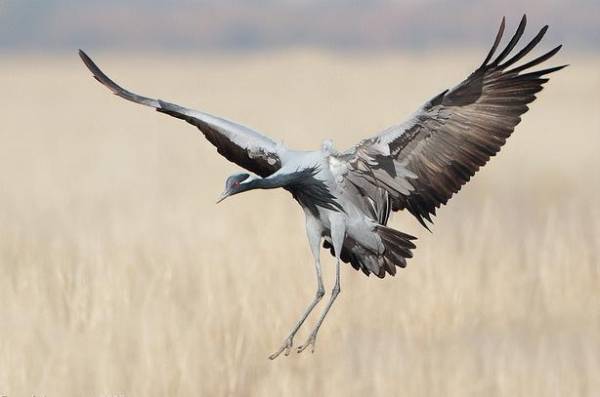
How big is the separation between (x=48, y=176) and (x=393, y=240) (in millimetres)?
7262

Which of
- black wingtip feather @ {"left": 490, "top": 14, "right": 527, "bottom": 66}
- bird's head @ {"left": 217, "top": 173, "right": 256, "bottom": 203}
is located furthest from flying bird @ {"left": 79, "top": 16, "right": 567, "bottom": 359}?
bird's head @ {"left": 217, "top": 173, "right": 256, "bottom": 203}

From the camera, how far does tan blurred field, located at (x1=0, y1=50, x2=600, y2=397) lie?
672 cm

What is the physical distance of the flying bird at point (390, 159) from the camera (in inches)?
234

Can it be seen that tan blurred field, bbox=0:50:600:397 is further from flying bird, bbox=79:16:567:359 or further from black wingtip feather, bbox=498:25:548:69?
black wingtip feather, bbox=498:25:548:69

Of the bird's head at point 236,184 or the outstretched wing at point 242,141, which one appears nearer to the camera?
the bird's head at point 236,184

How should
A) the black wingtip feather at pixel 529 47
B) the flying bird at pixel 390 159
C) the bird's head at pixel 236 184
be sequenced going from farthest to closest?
the flying bird at pixel 390 159, the black wingtip feather at pixel 529 47, the bird's head at pixel 236 184

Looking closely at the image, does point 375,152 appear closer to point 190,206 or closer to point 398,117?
point 190,206

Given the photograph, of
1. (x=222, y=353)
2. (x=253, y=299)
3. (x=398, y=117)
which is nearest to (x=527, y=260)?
Answer: (x=253, y=299)

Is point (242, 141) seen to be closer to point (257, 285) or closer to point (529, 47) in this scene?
point (529, 47)

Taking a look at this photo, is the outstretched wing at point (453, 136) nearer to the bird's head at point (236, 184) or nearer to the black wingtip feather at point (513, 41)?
the black wingtip feather at point (513, 41)

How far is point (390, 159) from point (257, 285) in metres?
2.45

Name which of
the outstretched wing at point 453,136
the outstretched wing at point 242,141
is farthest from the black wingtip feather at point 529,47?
the outstretched wing at point 242,141

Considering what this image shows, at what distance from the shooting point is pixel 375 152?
5906mm

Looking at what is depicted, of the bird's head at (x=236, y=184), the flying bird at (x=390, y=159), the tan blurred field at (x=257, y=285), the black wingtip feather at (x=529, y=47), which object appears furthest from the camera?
the tan blurred field at (x=257, y=285)
